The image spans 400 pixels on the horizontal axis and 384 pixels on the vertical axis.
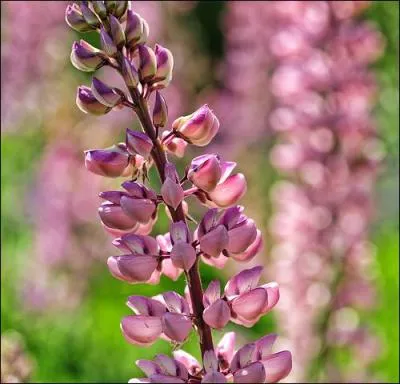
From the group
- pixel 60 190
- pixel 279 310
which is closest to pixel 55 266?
pixel 60 190

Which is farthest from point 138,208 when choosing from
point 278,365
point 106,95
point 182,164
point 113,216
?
point 182,164

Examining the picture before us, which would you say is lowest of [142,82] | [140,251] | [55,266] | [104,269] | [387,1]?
[104,269]

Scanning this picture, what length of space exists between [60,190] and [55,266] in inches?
10.8

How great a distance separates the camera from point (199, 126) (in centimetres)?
125

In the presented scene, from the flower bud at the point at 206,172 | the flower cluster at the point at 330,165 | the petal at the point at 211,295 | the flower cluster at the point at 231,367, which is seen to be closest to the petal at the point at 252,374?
the flower cluster at the point at 231,367

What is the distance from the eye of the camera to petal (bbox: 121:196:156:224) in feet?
3.93

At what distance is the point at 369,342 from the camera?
2729 millimetres

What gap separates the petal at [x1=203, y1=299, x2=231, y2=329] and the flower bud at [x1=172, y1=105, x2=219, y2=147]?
199 millimetres

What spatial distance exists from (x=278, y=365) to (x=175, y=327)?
0.13 metres

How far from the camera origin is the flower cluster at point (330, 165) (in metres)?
2.63

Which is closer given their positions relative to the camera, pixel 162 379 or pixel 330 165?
pixel 162 379

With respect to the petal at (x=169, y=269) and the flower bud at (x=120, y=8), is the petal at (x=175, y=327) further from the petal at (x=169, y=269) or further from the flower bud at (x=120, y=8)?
the flower bud at (x=120, y=8)

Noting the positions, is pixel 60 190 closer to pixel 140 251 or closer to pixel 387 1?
pixel 387 1

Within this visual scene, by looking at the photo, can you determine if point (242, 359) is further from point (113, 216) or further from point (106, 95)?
point (106, 95)
